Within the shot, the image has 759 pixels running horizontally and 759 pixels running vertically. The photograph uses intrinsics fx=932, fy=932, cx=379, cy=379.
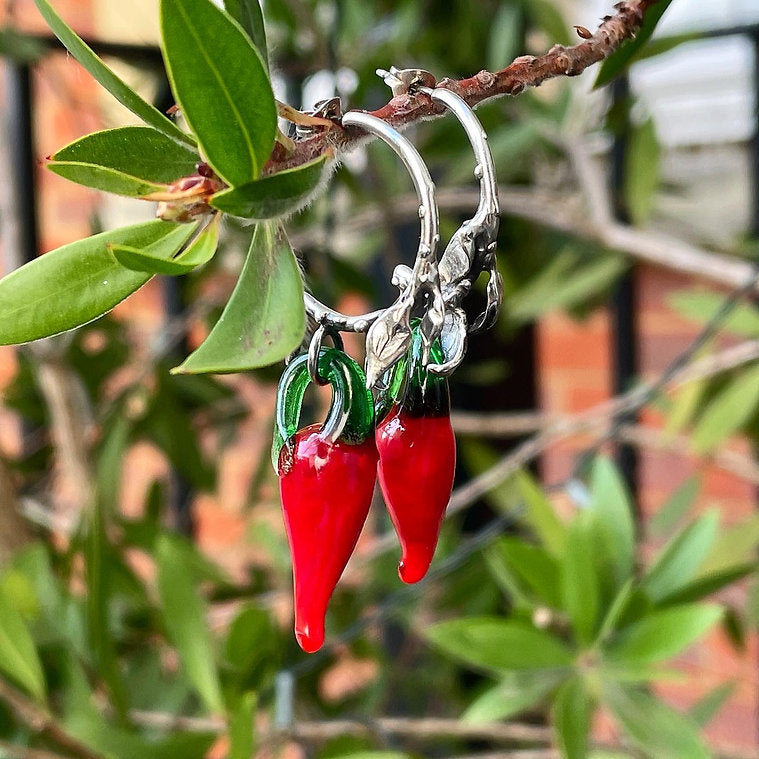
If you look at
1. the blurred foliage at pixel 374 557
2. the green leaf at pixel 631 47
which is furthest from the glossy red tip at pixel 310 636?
the green leaf at pixel 631 47

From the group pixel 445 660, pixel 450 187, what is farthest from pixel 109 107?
pixel 445 660

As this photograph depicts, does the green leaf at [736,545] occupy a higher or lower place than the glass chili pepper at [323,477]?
lower

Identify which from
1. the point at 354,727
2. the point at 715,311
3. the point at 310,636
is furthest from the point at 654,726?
the point at 715,311

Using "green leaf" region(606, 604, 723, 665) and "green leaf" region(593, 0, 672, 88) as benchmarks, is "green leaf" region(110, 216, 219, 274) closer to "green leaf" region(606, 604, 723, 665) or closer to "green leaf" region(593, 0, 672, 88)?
"green leaf" region(593, 0, 672, 88)

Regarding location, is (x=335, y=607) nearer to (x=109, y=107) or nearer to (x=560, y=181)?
(x=560, y=181)

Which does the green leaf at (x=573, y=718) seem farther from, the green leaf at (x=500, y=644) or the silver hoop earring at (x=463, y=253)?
the silver hoop earring at (x=463, y=253)
